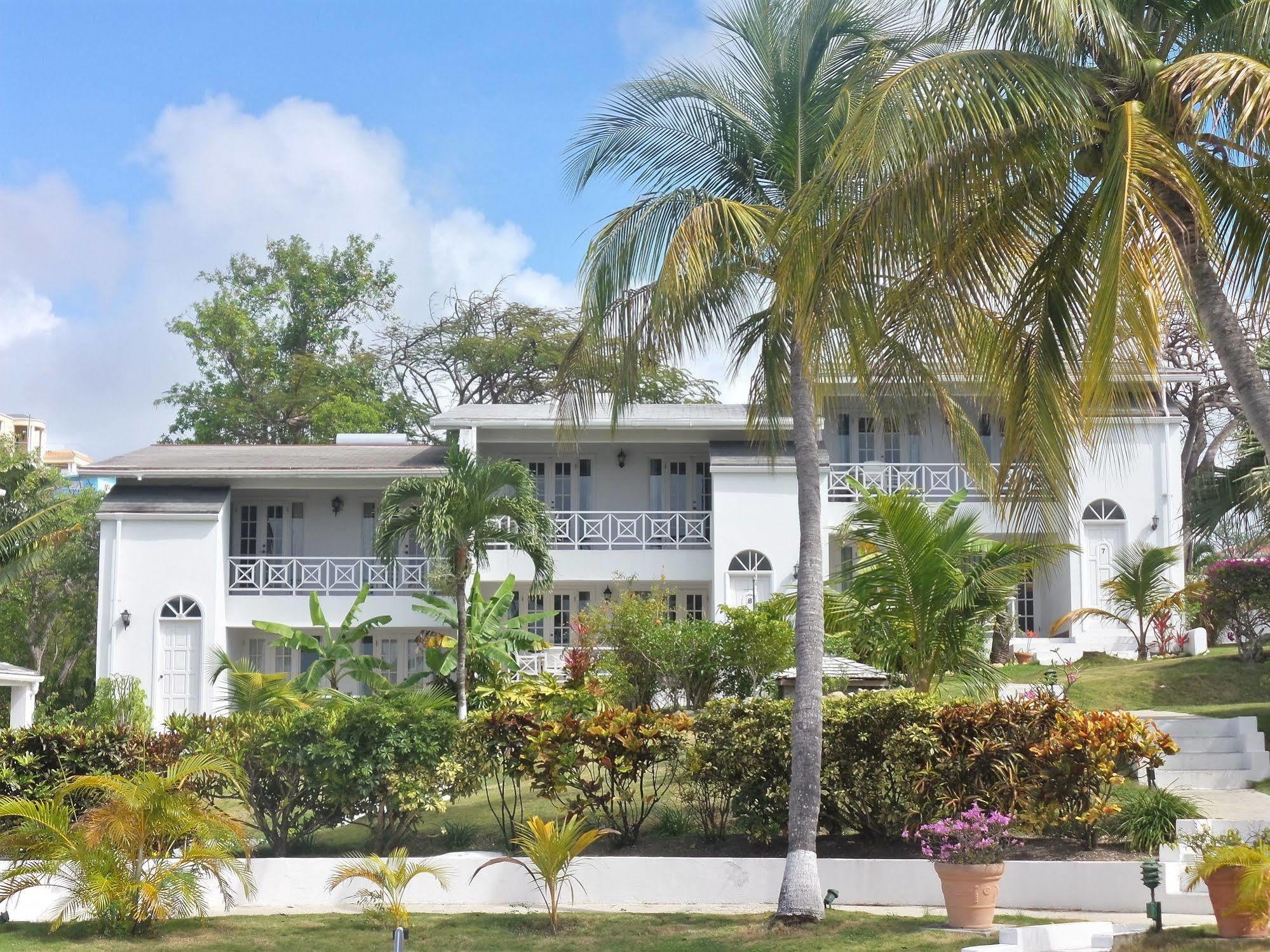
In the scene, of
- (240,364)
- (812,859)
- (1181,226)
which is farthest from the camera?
(240,364)

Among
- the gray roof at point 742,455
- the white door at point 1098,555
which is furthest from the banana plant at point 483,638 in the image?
the white door at point 1098,555

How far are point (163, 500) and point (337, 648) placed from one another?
5.67 metres

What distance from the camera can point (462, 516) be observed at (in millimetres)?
17594

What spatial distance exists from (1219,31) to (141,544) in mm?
20296

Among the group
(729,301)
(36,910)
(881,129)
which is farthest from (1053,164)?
(36,910)

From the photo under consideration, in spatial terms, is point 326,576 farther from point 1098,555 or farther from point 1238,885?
point 1238,885

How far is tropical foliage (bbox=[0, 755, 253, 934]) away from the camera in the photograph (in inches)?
421

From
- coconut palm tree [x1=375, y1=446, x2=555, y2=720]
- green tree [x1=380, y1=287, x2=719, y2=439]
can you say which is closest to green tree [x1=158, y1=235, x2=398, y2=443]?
green tree [x1=380, y1=287, x2=719, y2=439]

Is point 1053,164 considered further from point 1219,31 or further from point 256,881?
point 256,881

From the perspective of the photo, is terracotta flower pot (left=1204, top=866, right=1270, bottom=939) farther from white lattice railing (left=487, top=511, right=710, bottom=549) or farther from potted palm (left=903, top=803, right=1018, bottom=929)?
white lattice railing (left=487, top=511, right=710, bottom=549)

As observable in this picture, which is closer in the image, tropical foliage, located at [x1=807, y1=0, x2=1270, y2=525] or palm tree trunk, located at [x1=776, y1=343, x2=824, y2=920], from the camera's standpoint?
tropical foliage, located at [x1=807, y1=0, x2=1270, y2=525]

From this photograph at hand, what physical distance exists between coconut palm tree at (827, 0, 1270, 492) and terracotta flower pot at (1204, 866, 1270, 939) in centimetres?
→ 319

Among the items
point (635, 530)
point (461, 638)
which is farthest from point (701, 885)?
point (635, 530)

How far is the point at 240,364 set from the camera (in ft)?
118
